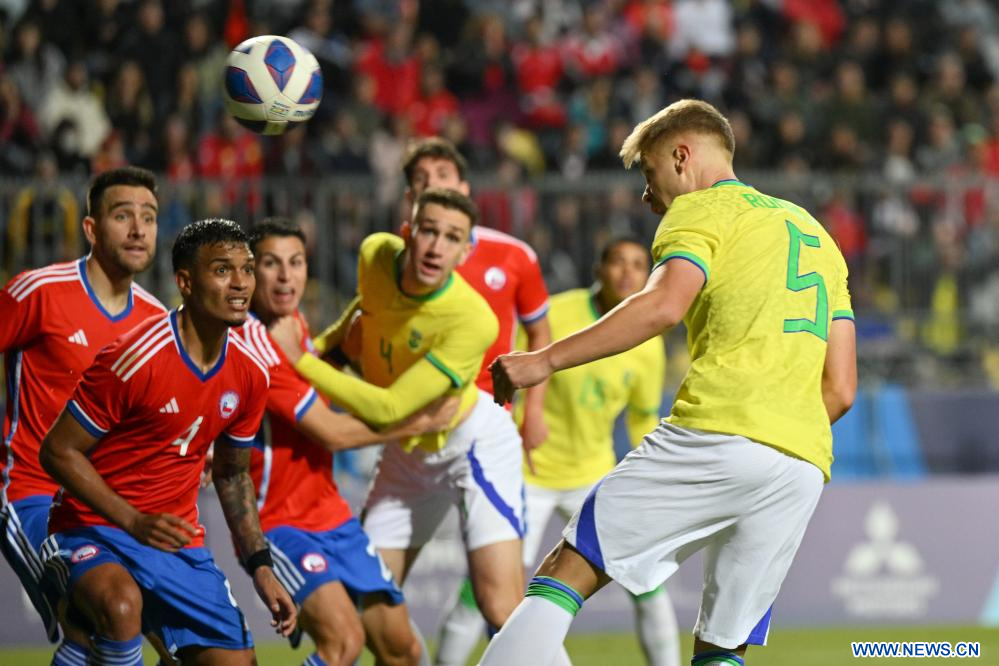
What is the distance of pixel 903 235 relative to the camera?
1281 cm

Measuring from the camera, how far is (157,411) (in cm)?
512

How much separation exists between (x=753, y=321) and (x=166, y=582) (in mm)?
2301

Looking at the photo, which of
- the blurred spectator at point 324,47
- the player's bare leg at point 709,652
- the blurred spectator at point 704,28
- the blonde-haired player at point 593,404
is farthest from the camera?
the blurred spectator at point 704,28

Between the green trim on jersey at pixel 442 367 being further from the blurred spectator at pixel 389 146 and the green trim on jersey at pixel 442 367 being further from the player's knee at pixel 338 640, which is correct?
the blurred spectator at pixel 389 146

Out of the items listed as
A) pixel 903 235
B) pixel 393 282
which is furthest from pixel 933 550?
pixel 393 282

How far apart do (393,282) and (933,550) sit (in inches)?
229

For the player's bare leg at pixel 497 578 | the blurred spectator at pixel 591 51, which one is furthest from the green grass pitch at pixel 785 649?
the blurred spectator at pixel 591 51

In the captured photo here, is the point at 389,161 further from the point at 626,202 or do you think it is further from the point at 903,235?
the point at 903,235

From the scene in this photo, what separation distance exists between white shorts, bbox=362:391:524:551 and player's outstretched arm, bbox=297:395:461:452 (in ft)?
1.03

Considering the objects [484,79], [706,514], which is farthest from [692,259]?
[484,79]

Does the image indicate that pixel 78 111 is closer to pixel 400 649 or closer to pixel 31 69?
pixel 31 69

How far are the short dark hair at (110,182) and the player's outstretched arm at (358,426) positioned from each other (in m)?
1.21

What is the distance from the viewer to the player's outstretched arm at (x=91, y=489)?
501 cm

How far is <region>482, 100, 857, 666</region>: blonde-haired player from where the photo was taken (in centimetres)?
468
